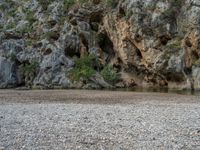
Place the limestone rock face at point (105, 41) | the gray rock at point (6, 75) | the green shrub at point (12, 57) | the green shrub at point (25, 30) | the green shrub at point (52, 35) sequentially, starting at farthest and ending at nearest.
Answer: the green shrub at point (25, 30) < the green shrub at point (12, 57) < the green shrub at point (52, 35) < the gray rock at point (6, 75) < the limestone rock face at point (105, 41)

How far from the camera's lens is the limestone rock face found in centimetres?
4697

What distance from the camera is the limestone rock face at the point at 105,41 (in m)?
47.0

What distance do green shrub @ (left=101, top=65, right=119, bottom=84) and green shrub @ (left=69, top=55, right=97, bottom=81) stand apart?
1695mm

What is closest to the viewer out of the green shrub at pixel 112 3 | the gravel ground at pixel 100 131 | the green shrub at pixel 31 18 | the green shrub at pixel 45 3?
the gravel ground at pixel 100 131

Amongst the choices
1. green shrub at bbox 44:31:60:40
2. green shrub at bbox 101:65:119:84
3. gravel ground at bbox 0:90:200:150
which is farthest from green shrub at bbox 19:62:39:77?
gravel ground at bbox 0:90:200:150

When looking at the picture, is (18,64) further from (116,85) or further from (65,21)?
(116,85)

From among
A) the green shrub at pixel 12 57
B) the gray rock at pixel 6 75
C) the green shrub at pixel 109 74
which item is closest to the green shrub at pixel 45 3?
the green shrub at pixel 12 57

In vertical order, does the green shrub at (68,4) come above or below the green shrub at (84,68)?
above

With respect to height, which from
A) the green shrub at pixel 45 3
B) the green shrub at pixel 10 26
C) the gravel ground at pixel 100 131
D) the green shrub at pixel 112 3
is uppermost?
the green shrub at pixel 45 3

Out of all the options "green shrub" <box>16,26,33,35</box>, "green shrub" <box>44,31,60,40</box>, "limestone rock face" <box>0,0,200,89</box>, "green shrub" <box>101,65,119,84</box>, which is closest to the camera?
"limestone rock face" <box>0,0,200,89</box>

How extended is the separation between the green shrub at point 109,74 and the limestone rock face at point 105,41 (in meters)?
0.85

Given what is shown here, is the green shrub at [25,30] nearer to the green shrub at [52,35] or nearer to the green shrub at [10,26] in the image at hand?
the green shrub at [10,26]

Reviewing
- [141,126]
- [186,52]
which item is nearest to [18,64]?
[186,52]

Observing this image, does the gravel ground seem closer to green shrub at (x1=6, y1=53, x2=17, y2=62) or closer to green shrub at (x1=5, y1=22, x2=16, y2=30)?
green shrub at (x1=6, y1=53, x2=17, y2=62)
